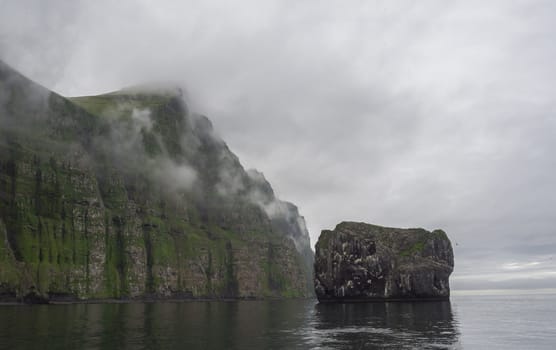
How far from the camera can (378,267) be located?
599ft

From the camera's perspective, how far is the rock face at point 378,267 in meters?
183

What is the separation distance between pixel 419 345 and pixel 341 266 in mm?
129144

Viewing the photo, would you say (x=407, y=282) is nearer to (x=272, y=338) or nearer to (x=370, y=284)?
(x=370, y=284)

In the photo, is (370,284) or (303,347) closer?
(303,347)

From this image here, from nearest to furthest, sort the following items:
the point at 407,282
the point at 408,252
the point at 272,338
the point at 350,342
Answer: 1. the point at 350,342
2. the point at 272,338
3. the point at 407,282
4. the point at 408,252

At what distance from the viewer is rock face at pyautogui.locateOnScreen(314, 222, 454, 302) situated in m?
183

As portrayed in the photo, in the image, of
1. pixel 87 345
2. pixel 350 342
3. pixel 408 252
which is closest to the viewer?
pixel 87 345

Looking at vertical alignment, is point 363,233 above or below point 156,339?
above

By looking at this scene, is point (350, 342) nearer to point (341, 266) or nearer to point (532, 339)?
point (532, 339)

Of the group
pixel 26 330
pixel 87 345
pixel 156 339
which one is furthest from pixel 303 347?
pixel 26 330

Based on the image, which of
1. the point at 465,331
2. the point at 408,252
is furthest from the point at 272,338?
the point at 408,252

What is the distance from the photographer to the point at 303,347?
57.9 m

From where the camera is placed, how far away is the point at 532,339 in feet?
229

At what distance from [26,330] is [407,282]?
479 feet
